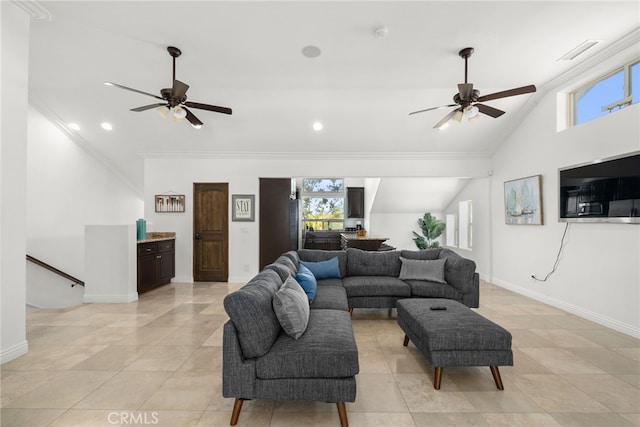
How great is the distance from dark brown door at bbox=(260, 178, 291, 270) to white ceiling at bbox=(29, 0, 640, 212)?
695mm

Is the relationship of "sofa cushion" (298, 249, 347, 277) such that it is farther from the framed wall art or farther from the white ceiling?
the framed wall art

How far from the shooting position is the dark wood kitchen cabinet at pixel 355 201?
361 inches

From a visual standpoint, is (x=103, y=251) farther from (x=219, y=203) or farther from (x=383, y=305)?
(x=383, y=305)

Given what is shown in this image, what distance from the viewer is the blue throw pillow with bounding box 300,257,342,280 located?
165 inches

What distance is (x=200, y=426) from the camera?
1.87 m

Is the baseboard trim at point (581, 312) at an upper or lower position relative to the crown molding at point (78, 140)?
lower

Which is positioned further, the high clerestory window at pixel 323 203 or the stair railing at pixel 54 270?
the high clerestory window at pixel 323 203

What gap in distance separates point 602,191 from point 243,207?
5.61 metres

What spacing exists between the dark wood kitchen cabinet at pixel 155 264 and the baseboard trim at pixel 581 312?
6432 mm

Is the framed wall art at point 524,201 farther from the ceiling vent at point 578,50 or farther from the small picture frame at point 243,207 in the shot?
the small picture frame at point 243,207

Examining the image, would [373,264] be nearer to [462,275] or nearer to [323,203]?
[462,275]

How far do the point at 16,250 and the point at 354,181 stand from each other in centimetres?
770
